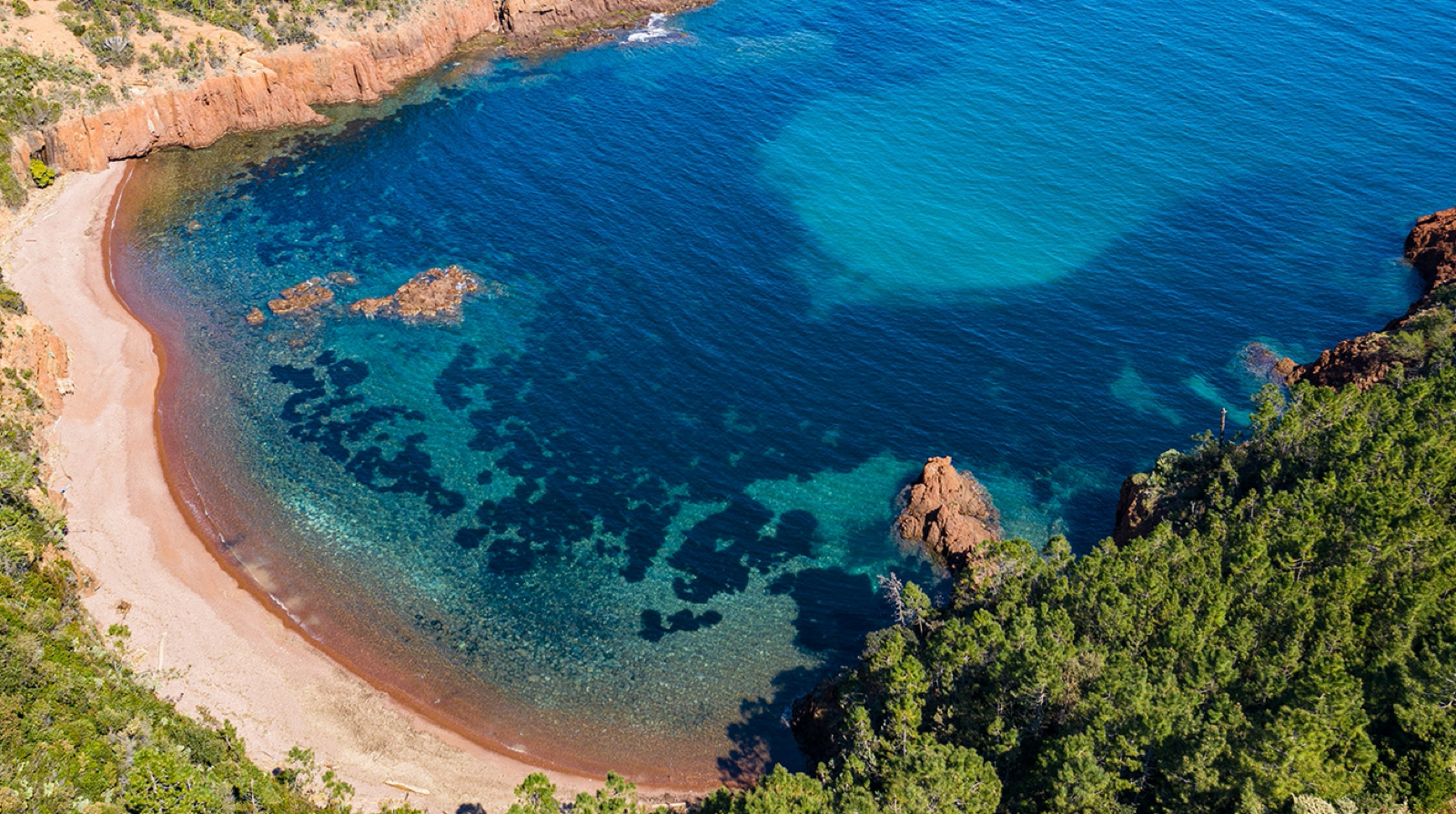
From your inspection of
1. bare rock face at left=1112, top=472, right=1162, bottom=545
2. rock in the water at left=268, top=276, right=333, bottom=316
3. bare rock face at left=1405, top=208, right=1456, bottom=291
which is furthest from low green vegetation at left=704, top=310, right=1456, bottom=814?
rock in the water at left=268, top=276, right=333, bottom=316

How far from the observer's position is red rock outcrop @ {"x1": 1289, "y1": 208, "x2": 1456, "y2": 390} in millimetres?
75938

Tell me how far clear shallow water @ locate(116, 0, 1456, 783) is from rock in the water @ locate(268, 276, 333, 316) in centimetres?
207

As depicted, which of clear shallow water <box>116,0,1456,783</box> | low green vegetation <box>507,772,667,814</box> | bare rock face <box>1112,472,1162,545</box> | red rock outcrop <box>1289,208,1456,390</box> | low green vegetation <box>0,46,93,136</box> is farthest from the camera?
low green vegetation <box>0,46,93,136</box>

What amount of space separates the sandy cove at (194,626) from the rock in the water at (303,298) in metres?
12.1

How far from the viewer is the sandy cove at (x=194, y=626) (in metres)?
57.2

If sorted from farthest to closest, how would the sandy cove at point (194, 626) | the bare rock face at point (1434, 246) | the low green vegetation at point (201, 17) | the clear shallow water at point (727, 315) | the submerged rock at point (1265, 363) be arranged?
the low green vegetation at point (201, 17)
the bare rock face at point (1434, 246)
the submerged rock at point (1265, 363)
the clear shallow water at point (727, 315)
the sandy cove at point (194, 626)

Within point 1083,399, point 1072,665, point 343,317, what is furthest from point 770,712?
point 343,317

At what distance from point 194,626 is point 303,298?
40586 millimetres

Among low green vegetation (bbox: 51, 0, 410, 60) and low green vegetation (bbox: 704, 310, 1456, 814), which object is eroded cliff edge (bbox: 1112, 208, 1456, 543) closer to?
low green vegetation (bbox: 704, 310, 1456, 814)

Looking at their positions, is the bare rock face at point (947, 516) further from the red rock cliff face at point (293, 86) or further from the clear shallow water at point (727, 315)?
the red rock cliff face at point (293, 86)

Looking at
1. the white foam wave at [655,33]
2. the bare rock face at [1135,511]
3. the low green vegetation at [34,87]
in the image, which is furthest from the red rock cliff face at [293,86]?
the bare rock face at [1135,511]

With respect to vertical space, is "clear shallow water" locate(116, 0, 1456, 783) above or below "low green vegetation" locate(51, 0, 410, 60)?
below

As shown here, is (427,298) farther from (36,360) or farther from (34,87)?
(34,87)

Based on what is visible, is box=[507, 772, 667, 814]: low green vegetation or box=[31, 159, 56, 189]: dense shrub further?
box=[31, 159, 56, 189]: dense shrub
